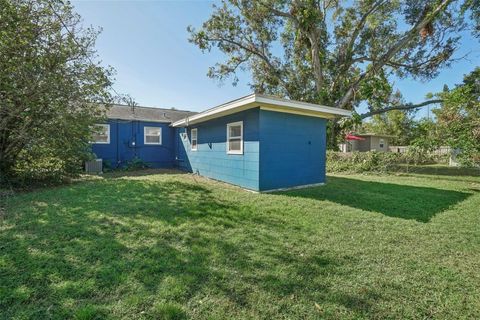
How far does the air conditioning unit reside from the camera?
33.6 feet

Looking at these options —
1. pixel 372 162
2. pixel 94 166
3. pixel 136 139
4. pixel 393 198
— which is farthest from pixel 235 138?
pixel 372 162

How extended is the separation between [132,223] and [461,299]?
13.4 feet

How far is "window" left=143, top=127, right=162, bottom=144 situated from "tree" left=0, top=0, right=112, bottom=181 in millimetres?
5404

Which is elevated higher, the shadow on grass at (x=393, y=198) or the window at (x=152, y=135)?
the window at (x=152, y=135)

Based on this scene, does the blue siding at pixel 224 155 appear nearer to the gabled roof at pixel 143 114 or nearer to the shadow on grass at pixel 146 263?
the shadow on grass at pixel 146 263

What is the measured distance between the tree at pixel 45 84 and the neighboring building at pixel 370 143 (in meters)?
23.2

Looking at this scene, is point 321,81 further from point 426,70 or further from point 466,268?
point 466,268

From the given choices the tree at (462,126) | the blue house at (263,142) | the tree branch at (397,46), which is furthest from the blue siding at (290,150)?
the tree branch at (397,46)

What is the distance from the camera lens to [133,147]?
1243 centimetres

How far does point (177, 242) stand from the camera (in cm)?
318

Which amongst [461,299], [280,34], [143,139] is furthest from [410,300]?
[280,34]

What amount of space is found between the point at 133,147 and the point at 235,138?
24.6 ft

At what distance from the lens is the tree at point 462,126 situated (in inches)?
295

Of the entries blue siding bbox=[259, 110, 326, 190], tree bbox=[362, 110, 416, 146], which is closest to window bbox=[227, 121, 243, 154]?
blue siding bbox=[259, 110, 326, 190]
